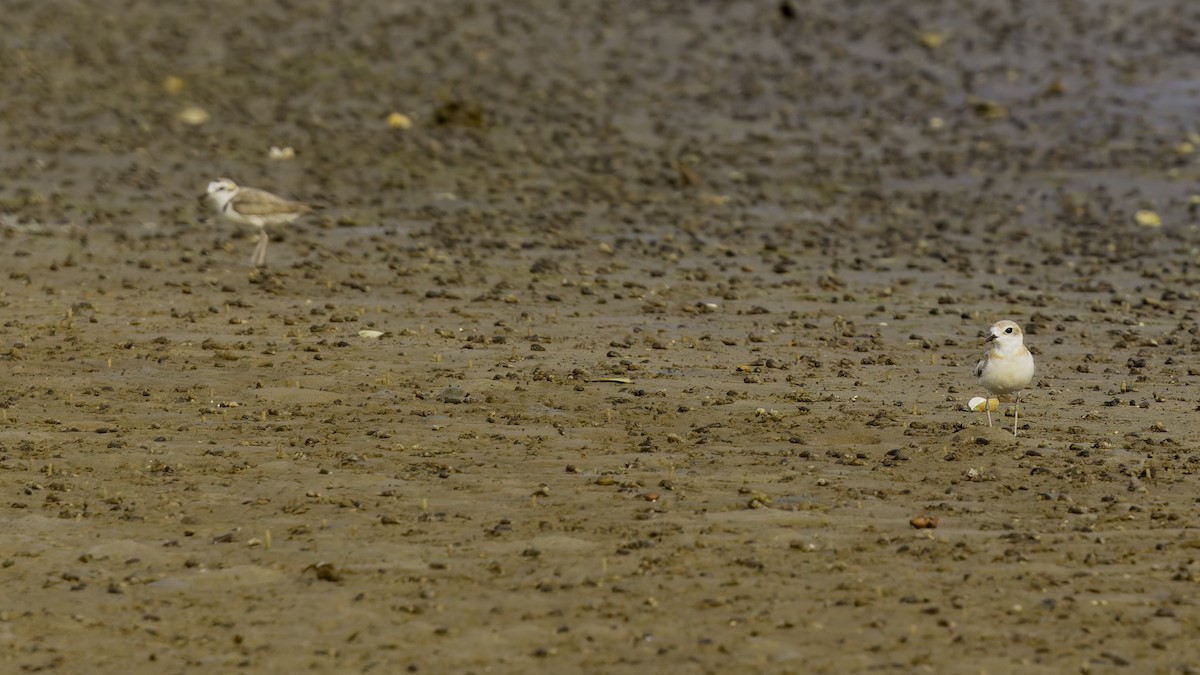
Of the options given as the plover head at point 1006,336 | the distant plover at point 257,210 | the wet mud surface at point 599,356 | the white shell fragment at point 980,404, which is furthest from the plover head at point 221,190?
the plover head at point 1006,336

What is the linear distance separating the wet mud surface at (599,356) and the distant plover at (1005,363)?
1.00 feet

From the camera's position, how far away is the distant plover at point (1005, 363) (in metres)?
10.6

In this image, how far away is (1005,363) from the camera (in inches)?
417

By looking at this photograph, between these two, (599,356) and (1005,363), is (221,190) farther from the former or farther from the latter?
(1005,363)

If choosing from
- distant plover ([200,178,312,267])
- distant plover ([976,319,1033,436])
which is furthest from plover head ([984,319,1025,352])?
distant plover ([200,178,312,267])

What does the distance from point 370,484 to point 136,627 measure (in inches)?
80.3

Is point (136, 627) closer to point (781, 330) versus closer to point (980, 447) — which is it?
point (980, 447)

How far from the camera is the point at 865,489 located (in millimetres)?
9609

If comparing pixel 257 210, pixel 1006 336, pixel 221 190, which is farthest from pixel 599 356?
pixel 221 190

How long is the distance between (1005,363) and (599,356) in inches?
131

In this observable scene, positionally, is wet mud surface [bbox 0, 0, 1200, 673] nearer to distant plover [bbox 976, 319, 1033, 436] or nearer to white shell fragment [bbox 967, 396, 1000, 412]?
white shell fragment [bbox 967, 396, 1000, 412]

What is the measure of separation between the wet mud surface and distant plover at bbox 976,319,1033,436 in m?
0.31

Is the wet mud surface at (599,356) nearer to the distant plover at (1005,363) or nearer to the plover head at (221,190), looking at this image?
the distant plover at (1005,363)

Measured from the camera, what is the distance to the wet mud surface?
26.1 ft
